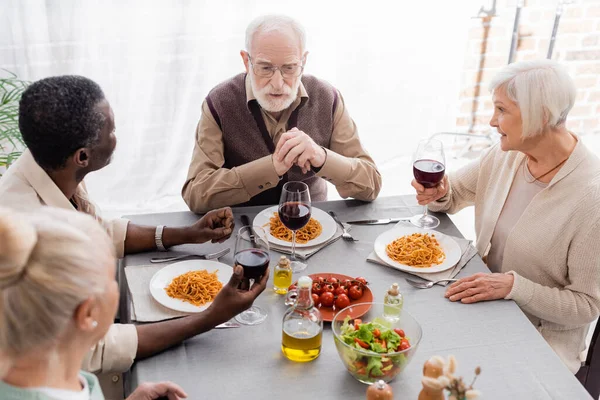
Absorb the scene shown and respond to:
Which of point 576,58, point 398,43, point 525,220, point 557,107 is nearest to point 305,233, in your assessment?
point 525,220

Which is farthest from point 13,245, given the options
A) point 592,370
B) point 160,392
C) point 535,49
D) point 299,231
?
point 535,49

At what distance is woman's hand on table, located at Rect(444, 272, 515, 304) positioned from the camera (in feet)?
5.81

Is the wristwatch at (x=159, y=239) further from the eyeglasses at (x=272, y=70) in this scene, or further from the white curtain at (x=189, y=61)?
the white curtain at (x=189, y=61)

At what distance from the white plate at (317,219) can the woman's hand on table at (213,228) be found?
123 millimetres

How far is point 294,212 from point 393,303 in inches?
14.4

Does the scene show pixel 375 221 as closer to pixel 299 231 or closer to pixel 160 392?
pixel 299 231

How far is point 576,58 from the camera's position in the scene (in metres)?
4.34

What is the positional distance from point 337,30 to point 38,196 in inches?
99.5

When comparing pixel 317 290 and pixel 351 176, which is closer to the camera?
pixel 317 290

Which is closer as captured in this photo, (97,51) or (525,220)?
(525,220)

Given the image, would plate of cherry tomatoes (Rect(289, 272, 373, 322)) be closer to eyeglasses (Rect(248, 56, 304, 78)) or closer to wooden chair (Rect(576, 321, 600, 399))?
wooden chair (Rect(576, 321, 600, 399))

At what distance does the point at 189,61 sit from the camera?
3.74 meters

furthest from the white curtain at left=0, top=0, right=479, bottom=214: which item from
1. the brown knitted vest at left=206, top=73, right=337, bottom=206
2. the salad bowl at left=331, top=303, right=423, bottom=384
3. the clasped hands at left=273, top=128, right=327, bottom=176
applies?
the salad bowl at left=331, top=303, right=423, bottom=384

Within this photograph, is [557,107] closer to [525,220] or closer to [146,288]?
[525,220]
